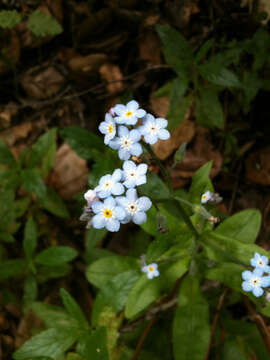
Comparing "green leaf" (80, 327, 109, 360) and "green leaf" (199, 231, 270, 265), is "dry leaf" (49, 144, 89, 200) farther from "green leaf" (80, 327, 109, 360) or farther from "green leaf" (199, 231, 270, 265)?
"green leaf" (80, 327, 109, 360)

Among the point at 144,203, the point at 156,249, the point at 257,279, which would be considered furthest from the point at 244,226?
the point at 144,203

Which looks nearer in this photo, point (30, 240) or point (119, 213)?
point (119, 213)

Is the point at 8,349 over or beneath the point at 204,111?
beneath

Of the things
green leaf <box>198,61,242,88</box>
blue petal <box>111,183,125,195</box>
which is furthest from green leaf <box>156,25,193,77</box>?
blue petal <box>111,183,125,195</box>

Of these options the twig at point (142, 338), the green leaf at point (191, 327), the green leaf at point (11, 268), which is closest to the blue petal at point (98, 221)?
the green leaf at point (191, 327)

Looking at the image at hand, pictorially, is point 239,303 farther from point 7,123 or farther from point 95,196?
point 7,123

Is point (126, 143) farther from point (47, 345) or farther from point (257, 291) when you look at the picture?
point (47, 345)

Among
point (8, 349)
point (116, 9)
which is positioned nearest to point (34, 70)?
point (116, 9)
